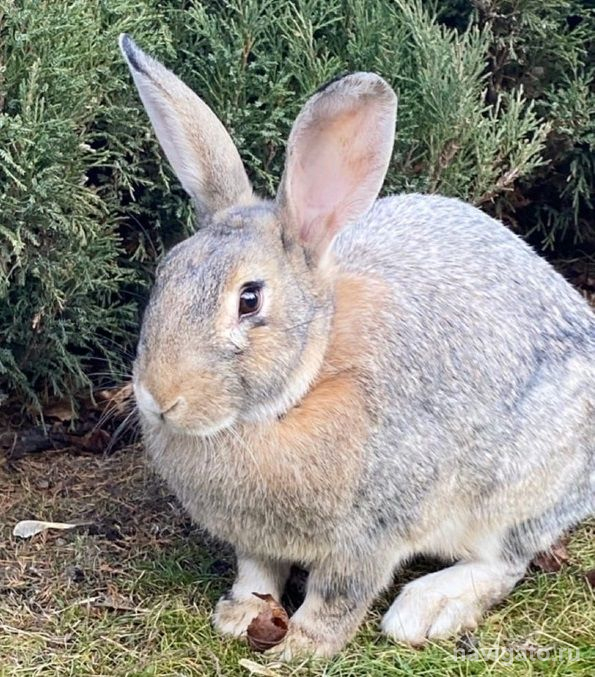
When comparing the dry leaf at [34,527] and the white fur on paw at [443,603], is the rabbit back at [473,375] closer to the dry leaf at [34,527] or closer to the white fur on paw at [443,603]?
the white fur on paw at [443,603]

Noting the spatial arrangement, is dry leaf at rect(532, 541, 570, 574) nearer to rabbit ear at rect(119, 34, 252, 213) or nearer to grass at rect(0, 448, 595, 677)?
grass at rect(0, 448, 595, 677)

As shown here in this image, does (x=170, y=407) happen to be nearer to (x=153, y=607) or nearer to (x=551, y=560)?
(x=153, y=607)

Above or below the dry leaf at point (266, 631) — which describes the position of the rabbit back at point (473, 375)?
above

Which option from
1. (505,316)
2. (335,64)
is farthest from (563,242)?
(505,316)

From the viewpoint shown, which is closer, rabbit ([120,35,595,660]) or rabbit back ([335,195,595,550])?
rabbit ([120,35,595,660])

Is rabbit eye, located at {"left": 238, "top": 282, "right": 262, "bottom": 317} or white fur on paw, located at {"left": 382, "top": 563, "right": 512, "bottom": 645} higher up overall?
rabbit eye, located at {"left": 238, "top": 282, "right": 262, "bottom": 317}

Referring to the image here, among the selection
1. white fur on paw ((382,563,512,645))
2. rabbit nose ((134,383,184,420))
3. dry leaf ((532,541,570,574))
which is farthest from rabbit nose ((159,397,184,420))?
dry leaf ((532,541,570,574))

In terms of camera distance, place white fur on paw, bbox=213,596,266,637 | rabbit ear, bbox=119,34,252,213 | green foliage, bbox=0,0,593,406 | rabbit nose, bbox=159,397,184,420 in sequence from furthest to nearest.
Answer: green foliage, bbox=0,0,593,406, white fur on paw, bbox=213,596,266,637, rabbit ear, bbox=119,34,252,213, rabbit nose, bbox=159,397,184,420

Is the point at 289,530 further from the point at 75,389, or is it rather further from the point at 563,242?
the point at 563,242

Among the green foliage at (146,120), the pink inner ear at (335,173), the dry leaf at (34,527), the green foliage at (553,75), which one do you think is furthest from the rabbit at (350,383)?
the green foliage at (553,75)
